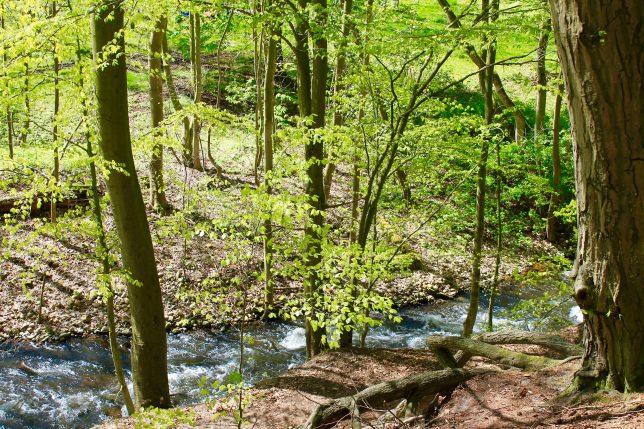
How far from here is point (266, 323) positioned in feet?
33.3

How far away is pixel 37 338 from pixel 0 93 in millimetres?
4997

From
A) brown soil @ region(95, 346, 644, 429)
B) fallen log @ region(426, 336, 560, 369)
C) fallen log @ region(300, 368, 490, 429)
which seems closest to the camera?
brown soil @ region(95, 346, 644, 429)

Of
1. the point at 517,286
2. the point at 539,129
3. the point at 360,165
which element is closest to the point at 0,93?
the point at 360,165

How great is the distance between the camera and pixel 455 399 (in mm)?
4277

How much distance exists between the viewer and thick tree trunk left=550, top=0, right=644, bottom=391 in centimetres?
261

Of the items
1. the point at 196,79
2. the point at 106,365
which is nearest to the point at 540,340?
the point at 106,365

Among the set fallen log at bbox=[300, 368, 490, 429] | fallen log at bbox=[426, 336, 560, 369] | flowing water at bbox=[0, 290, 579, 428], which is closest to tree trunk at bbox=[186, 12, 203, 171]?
flowing water at bbox=[0, 290, 579, 428]

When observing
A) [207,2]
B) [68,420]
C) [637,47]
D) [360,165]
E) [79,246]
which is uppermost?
[207,2]

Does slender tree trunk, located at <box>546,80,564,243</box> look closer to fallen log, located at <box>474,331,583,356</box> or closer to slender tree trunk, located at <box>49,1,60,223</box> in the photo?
fallen log, located at <box>474,331,583,356</box>

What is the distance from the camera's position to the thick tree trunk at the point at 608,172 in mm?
2613

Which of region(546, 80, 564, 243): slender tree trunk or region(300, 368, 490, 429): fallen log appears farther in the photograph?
region(546, 80, 564, 243): slender tree trunk

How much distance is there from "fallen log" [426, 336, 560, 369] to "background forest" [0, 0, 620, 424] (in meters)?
0.55

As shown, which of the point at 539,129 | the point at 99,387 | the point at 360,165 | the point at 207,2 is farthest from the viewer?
the point at 539,129

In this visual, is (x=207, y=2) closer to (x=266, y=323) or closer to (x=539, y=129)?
(x=266, y=323)
